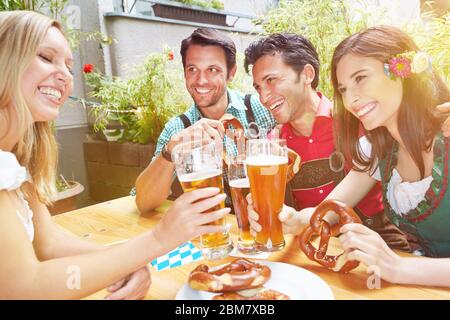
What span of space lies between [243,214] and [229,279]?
27 cm

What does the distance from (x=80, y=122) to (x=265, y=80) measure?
324 cm

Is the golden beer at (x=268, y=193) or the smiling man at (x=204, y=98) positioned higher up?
the smiling man at (x=204, y=98)

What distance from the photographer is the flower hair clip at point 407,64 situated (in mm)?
1127

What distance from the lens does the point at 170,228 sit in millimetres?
811

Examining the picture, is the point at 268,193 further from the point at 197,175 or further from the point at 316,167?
the point at 316,167

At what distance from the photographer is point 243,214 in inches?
42.3

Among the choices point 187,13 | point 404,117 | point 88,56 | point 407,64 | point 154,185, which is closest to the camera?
point 407,64

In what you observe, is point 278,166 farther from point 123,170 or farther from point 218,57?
point 123,170

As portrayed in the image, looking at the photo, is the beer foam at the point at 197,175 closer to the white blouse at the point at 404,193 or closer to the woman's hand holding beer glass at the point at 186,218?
the woman's hand holding beer glass at the point at 186,218

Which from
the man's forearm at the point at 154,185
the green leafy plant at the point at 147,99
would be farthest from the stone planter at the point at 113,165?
the man's forearm at the point at 154,185

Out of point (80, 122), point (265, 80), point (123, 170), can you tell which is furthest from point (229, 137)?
point (80, 122)

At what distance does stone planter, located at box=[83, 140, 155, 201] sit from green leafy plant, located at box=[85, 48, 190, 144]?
12cm

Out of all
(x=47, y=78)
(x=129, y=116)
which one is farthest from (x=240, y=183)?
(x=129, y=116)

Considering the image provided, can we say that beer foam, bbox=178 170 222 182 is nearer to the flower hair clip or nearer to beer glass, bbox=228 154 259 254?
beer glass, bbox=228 154 259 254
